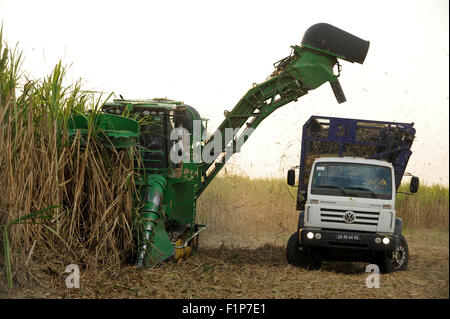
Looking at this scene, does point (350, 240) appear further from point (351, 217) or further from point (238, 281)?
point (238, 281)

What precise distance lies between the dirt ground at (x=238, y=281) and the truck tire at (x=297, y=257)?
16cm

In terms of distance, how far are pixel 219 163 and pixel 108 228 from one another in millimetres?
4879

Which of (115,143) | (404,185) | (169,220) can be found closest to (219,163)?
(169,220)

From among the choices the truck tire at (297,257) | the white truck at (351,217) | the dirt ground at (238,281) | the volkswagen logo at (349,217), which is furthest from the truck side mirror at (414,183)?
the truck tire at (297,257)

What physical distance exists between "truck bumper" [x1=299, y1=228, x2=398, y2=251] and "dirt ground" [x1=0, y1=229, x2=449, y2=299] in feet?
1.63

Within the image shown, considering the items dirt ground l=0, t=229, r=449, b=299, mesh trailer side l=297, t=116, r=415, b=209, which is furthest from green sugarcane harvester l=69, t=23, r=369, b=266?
mesh trailer side l=297, t=116, r=415, b=209

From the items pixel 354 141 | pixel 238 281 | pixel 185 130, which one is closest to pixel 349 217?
pixel 354 141

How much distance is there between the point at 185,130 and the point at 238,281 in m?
3.33

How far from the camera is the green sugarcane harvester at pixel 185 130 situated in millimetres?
8656

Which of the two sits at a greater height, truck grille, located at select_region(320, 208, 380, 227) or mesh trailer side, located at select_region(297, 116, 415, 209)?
mesh trailer side, located at select_region(297, 116, 415, 209)

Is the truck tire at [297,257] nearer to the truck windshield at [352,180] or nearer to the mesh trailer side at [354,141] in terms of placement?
the truck windshield at [352,180]

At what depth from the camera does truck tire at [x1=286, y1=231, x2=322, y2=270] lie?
10.2 meters

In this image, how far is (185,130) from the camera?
34.7 feet

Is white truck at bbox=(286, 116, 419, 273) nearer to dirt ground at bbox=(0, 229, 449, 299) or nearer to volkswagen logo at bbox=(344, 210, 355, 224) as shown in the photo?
volkswagen logo at bbox=(344, 210, 355, 224)
